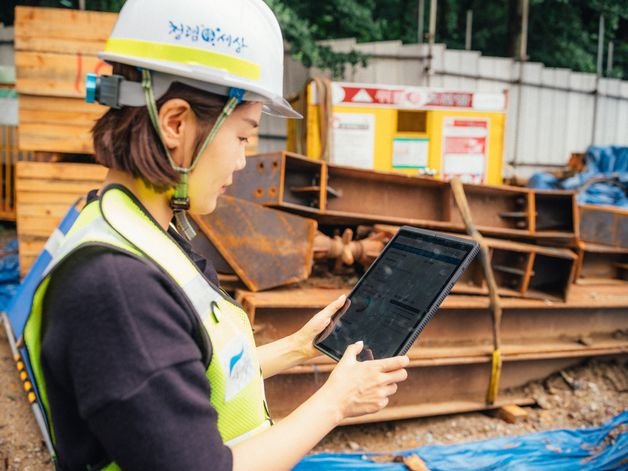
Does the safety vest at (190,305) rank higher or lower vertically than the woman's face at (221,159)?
lower

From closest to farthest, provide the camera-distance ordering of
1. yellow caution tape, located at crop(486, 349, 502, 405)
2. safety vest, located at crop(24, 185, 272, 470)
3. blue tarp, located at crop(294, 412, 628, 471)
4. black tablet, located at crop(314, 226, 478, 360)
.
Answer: safety vest, located at crop(24, 185, 272, 470) < black tablet, located at crop(314, 226, 478, 360) < blue tarp, located at crop(294, 412, 628, 471) < yellow caution tape, located at crop(486, 349, 502, 405)

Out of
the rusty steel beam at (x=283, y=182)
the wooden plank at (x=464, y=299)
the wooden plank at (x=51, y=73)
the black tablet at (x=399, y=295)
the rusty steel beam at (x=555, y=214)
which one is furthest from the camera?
the wooden plank at (x=51, y=73)

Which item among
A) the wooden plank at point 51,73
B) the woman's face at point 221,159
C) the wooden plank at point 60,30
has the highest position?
the wooden plank at point 60,30

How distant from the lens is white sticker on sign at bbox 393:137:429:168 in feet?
24.4

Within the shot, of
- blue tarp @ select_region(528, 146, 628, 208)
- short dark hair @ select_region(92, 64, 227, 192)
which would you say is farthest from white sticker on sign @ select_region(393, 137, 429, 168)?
short dark hair @ select_region(92, 64, 227, 192)

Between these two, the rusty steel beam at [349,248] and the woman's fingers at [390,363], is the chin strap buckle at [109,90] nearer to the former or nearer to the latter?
the woman's fingers at [390,363]

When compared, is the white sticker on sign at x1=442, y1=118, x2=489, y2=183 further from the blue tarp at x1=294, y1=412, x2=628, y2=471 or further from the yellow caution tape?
the blue tarp at x1=294, y1=412, x2=628, y2=471

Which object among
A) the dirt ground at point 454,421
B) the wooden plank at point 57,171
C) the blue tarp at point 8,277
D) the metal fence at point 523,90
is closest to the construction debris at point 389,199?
the dirt ground at point 454,421

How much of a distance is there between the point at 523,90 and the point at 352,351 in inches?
510

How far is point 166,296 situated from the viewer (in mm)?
1083

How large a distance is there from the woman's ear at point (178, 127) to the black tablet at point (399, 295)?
30.3 inches

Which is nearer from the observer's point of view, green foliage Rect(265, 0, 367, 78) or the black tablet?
the black tablet

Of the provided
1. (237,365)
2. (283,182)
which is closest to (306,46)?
(283,182)

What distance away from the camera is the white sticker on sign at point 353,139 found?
7.17 metres
